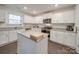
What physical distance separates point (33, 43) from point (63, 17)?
673mm

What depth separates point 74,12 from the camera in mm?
1450

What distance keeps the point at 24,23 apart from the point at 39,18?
300 mm

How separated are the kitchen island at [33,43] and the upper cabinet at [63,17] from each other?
1.13 ft

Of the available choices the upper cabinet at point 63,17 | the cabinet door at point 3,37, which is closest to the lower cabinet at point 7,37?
the cabinet door at point 3,37

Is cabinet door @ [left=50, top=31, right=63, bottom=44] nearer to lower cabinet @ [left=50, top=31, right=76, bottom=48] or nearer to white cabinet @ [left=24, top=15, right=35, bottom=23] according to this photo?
lower cabinet @ [left=50, top=31, right=76, bottom=48]

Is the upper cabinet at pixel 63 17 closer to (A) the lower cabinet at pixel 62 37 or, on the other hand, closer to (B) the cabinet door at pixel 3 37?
(A) the lower cabinet at pixel 62 37

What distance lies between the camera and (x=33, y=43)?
1.23 meters

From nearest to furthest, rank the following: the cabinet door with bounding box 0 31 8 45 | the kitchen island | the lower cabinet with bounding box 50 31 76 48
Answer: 1. the kitchen island
2. the lower cabinet with bounding box 50 31 76 48
3. the cabinet door with bounding box 0 31 8 45

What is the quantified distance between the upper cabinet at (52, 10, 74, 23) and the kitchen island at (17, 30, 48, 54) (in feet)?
1.13

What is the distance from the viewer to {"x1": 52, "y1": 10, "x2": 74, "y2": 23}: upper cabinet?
1.44 metres

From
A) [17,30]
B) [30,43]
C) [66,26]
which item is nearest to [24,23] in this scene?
[17,30]

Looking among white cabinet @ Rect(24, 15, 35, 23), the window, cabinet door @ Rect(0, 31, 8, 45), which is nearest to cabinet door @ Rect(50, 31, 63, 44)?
white cabinet @ Rect(24, 15, 35, 23)

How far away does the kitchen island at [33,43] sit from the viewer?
4.03ft

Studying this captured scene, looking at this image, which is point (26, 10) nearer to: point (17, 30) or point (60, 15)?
point (17, 30)
